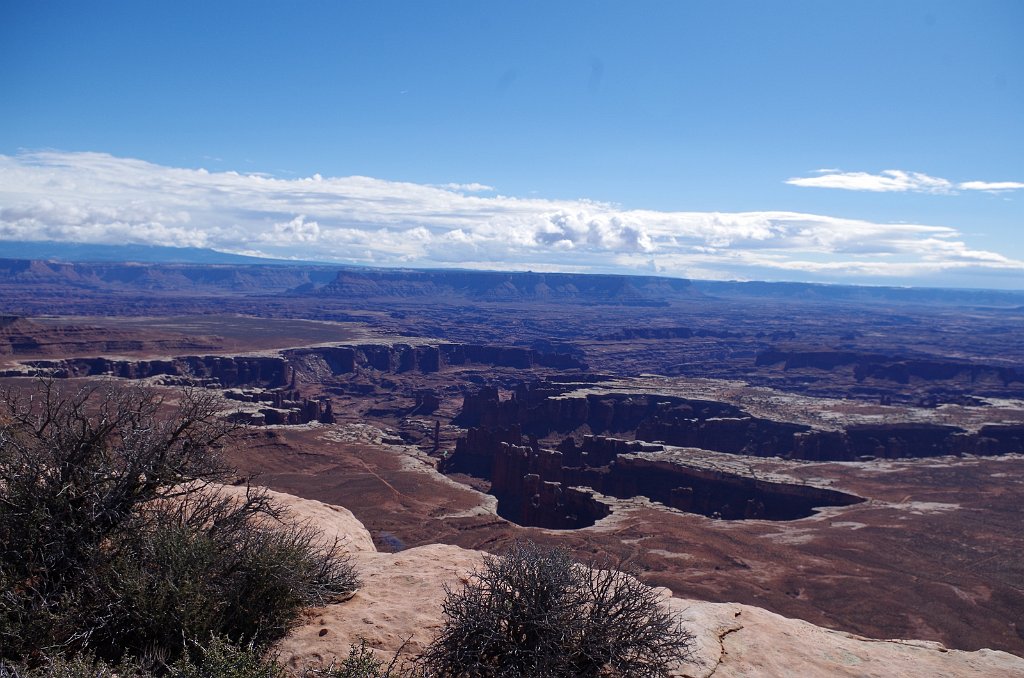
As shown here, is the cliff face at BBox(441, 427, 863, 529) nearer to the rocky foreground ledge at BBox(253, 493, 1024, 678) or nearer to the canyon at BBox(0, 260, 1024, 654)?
the canyon at BBox(0, 260, 1024, 654)

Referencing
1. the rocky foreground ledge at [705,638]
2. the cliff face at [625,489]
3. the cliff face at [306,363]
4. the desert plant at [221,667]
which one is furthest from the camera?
the cliff face at [306,363]

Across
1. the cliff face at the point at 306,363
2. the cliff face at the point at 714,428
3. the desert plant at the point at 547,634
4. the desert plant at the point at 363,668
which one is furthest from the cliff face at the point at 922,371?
the desert plant at the point at 363,668

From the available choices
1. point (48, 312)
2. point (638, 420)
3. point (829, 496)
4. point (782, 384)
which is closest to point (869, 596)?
point (829, 496)

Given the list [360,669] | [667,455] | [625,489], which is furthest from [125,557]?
[667,455]

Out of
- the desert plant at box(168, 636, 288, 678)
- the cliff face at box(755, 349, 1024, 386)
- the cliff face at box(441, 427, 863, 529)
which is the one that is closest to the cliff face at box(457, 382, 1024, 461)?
the cliff face at box(441, 427, 863, 529)

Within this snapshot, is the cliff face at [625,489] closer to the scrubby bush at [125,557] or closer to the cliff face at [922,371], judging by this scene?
the scrubby bush at [125,557]
